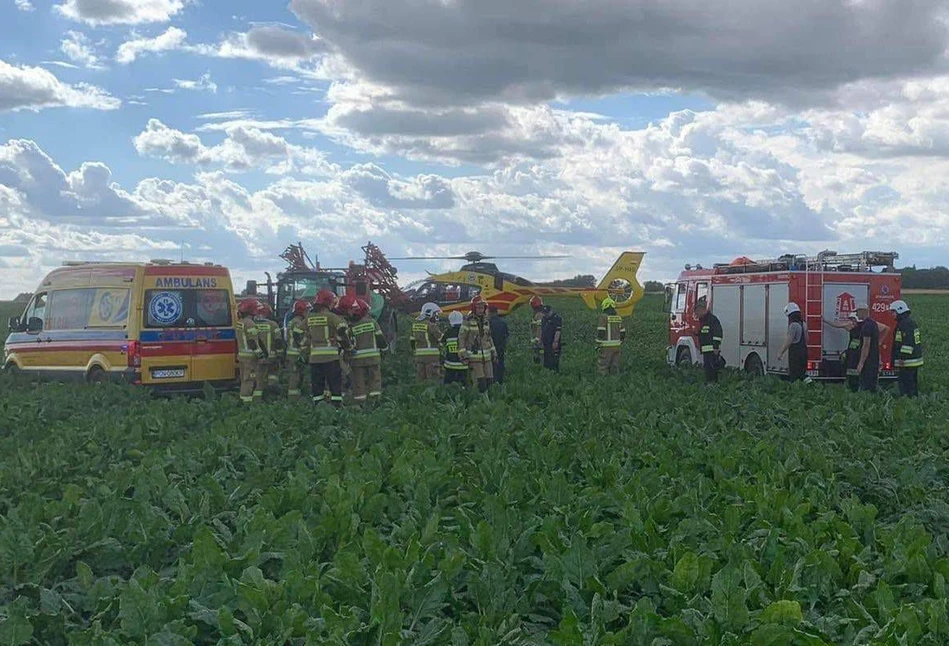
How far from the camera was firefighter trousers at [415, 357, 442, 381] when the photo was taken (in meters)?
19.5

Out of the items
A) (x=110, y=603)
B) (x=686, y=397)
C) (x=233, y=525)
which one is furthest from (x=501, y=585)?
(x=686, y=397)

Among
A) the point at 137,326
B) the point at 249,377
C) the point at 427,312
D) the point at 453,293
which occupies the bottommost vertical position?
the point at 249,377

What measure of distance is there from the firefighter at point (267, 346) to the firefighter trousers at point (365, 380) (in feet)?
7.08

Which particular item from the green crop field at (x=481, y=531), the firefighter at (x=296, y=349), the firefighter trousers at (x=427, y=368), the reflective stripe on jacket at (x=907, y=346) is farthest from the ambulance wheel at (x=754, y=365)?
the green crop field at (x=481, y=531)

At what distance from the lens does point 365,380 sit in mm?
15500

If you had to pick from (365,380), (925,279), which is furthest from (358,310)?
(925,279)

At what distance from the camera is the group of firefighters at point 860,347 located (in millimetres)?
16203

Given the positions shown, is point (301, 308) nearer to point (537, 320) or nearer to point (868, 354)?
Answer: point (537, 320)

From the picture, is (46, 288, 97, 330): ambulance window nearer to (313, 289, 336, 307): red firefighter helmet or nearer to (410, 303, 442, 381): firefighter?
(313, 289, 336, 307): red firefighter helmet

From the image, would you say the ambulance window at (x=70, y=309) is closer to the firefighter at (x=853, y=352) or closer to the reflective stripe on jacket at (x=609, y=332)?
the reflective stripe on jacket at (x=609, y=332)

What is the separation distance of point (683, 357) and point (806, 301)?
4.44 m

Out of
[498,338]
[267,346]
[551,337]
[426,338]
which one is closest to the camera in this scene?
[267,346]

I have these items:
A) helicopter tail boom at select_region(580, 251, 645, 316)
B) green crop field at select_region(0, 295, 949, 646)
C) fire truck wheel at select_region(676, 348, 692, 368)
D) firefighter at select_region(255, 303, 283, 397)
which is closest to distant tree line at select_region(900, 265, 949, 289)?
helicopter tail boom at select_region(580, 251, 645, 316)

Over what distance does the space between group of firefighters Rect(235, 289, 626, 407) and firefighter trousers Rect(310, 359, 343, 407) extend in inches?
0.6
